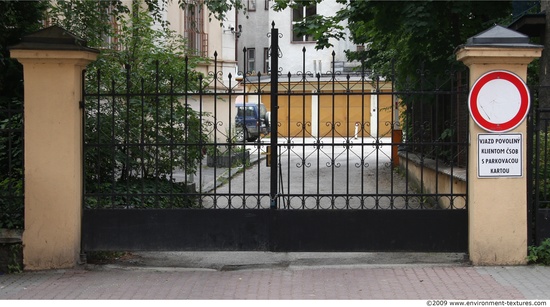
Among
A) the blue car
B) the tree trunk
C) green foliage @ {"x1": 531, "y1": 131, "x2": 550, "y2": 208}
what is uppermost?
the tree trunk

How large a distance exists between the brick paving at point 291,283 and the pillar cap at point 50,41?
262cm

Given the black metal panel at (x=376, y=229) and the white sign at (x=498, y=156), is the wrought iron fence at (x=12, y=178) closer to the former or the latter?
the black metal panel at (x=376, y=229)

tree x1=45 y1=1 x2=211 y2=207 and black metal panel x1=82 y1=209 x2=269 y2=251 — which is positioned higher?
tree x1=45 y1=1 x2=211 y2=207

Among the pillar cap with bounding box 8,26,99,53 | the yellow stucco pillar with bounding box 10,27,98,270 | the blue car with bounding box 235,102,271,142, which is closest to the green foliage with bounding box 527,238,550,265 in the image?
the blue car with bounding box 235,102,271,142

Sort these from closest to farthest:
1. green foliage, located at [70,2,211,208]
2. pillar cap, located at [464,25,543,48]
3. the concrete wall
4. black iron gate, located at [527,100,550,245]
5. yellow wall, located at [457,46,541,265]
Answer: pillar cap, located at [464,25,543,48], yellow wall, located at [457,46,541,265], black iron gate, located at [527,100,550,245], the concrete wall, green foliage, located at [70,2,211,208]

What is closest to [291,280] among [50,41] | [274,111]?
[274,111]

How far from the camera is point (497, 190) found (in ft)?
Answer: 28.3

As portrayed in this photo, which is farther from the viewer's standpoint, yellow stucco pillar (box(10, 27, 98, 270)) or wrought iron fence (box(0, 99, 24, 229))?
wrought iron fence (box(0, 99, 24, 229))

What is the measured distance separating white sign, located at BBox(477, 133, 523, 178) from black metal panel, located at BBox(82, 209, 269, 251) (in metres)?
2.62

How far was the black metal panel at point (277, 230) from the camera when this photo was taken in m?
8.80

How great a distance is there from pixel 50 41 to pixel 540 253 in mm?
6216

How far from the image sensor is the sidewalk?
24.8ft

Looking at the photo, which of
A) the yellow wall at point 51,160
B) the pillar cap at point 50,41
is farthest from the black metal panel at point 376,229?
the pillar cap at point 50,41

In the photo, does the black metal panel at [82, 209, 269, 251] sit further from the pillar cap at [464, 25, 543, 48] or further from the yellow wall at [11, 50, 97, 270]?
the pillar cap at [464, 25, 543, 48]
